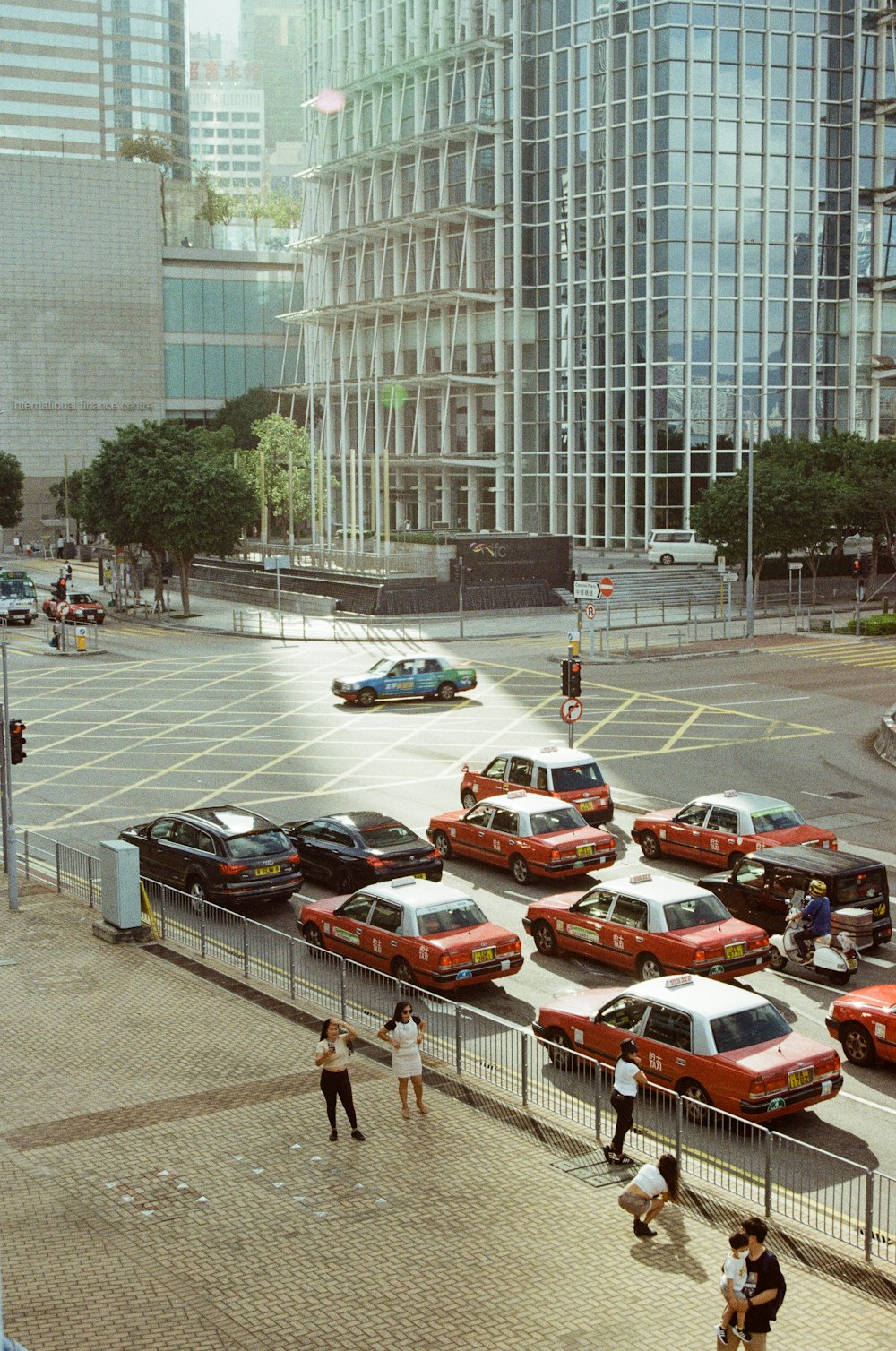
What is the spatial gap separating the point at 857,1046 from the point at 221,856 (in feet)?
34.4

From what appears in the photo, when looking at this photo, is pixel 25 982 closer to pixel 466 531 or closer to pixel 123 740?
pixel 123 740

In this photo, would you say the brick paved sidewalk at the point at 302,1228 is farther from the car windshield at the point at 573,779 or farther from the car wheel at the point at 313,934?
the car windshield at the point at 573,779

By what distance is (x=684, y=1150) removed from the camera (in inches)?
580

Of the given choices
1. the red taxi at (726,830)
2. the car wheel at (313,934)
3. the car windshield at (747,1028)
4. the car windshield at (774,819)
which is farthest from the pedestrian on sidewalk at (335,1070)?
the car windshield at (774,819)

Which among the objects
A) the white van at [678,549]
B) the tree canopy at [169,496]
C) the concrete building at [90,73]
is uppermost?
the concrete building at [90,73]

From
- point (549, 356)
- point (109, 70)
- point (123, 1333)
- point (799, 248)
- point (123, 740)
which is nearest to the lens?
point (123, 1333)

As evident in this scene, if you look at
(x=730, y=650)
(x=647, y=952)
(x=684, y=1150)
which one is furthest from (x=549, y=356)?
(x=684, y=1150)

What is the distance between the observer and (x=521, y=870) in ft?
85.3

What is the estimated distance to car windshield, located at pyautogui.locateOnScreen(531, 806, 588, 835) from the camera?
26.1 m

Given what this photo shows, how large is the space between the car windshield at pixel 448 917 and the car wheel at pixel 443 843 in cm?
682

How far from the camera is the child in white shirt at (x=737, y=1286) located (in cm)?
1068

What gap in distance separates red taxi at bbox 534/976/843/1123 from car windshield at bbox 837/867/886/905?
5667 millimetres

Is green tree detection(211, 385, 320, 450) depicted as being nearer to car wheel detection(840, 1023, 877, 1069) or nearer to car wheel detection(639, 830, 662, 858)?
car wheel detection(639, 830, 662, 858)

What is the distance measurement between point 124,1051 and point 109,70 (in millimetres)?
162640
